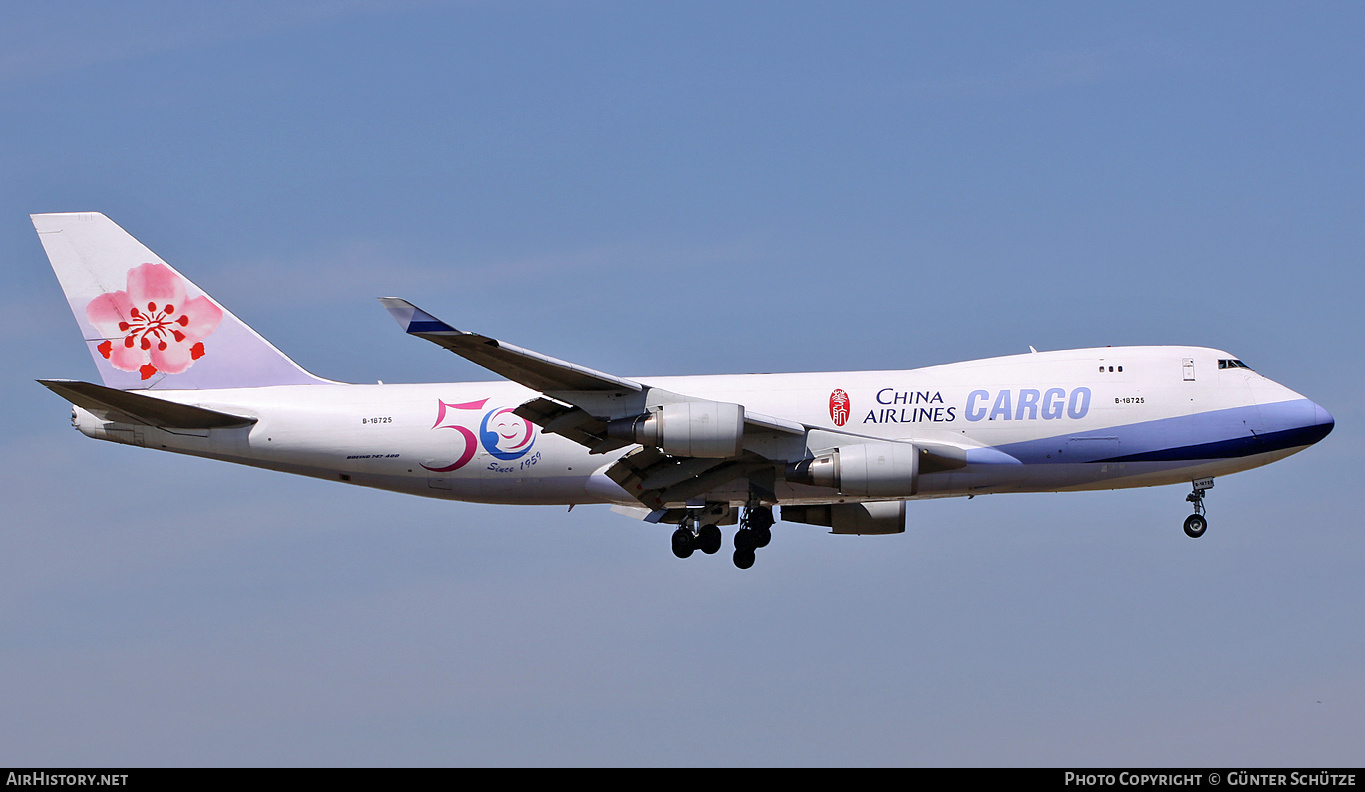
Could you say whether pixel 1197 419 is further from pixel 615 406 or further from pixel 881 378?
pixel 615 406

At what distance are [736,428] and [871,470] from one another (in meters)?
3.44

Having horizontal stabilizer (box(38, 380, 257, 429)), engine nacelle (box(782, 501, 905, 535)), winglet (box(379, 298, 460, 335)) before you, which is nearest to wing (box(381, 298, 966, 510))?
winglet (box(379, 298, 460, 335))

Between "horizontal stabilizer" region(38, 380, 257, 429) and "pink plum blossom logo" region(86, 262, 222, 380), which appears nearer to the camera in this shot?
"horizontal stabilizer" region(38, 380, 257, 429)

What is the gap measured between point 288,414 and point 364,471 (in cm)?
249

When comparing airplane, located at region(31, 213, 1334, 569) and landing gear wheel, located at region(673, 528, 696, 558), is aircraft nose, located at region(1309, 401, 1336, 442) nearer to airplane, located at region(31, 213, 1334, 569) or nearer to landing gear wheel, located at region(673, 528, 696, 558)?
airplane, located at region(31, 213, 1334, 569)

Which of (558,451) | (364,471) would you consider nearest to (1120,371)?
(558,451)

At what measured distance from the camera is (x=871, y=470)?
119 ft

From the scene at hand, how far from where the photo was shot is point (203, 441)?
130 feet

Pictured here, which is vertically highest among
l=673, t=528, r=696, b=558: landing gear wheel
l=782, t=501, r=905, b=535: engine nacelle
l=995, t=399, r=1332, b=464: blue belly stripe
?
l=995, t=399, r=1332, b=464: blue belly stripe

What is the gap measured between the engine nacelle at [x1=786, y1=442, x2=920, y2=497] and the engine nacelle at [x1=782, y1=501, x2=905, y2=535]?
5.14 m

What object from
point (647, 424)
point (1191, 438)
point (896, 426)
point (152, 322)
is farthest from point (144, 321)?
point (1191, 438)

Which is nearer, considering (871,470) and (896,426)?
(871,470)

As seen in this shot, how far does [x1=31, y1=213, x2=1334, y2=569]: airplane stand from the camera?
36.5 metres

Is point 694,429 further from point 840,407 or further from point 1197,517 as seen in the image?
point 1197,517
